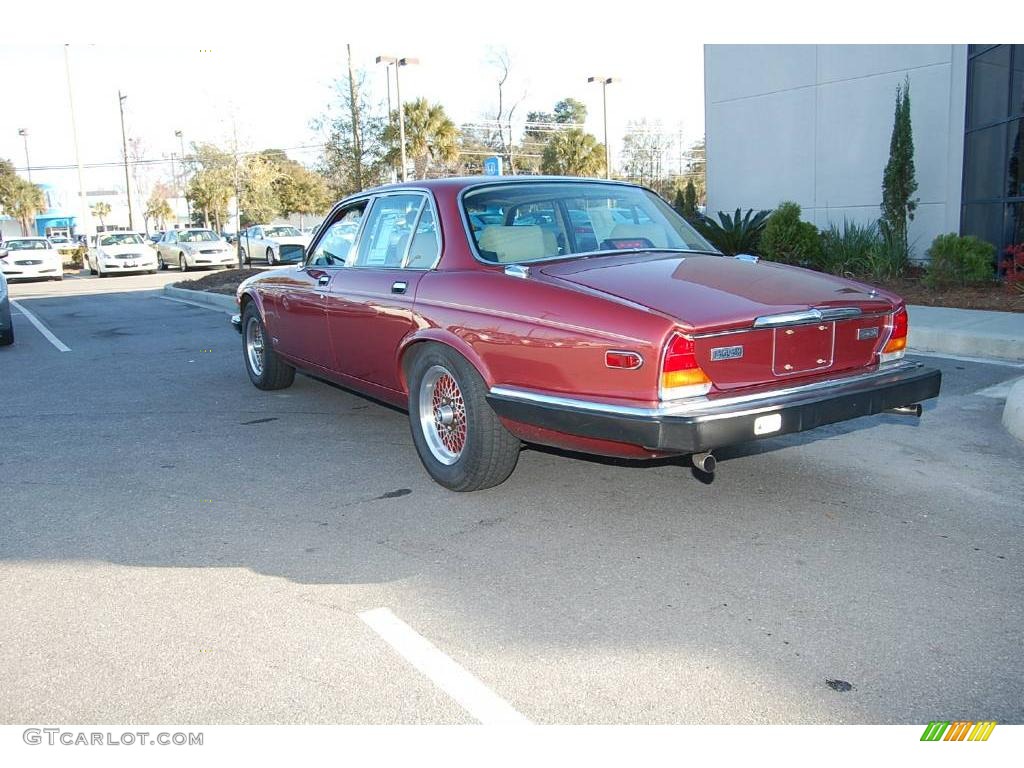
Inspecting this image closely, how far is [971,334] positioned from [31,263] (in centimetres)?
2680

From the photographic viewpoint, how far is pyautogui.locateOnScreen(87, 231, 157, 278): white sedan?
A: 29469 mm

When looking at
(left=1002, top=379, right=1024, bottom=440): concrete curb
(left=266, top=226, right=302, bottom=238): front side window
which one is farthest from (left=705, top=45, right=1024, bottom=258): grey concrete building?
(left=266, top=226, right=302, bottom=238): front side window

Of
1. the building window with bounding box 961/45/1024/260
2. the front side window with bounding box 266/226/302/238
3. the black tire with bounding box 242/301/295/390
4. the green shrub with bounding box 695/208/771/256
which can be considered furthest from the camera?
the front side window with bounding box 266/226/302/238

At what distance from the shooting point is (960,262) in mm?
11867

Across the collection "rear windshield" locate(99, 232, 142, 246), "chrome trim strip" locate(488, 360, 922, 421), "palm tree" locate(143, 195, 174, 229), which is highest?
"palm tree" locate(143, 195, 174, 229)

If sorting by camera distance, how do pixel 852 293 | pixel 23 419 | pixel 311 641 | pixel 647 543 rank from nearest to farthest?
1. pixel 311 641
2. pixel 647 543
3. pixel 852 293
4. pixel 23 419

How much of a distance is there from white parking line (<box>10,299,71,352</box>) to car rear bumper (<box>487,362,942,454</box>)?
8904 mm

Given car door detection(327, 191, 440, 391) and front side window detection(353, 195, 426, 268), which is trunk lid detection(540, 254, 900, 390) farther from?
front side window detection(353, 195, 426, 268)

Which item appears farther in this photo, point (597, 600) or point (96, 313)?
point (96, 313)

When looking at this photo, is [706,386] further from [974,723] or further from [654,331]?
[974,723]

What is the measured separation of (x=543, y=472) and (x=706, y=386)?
5.26ft

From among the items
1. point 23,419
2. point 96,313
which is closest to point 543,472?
point 23,419

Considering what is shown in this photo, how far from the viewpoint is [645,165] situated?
5519 cm

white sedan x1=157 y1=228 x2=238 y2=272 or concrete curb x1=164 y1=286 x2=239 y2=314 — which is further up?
white sedan x1=157 y1=228 x2=238 y2=272
